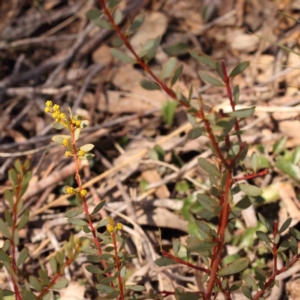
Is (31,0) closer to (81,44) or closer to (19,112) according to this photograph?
(81,44)

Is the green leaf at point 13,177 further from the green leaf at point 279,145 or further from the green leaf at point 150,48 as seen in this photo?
the green leaf at point 279,145

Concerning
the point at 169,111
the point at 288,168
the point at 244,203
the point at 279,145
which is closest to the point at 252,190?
the point at 244,203

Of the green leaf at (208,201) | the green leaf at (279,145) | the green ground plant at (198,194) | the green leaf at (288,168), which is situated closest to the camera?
the green ground plant at (198,194)

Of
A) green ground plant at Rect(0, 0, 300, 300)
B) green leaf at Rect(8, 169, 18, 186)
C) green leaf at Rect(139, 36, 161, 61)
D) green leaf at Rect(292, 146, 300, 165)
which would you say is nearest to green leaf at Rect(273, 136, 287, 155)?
green leaf at Rect(292, 146, 300, 165)

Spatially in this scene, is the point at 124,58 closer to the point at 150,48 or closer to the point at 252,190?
the point at 150,48

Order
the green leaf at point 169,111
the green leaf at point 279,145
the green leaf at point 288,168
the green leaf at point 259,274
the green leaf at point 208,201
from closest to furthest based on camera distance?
the green leaf at point 208,201 → the green leaf at point 259,274 → the green leaf at point 288,168 → the green leaf at point 279,145 → the green leaf at point 169,111

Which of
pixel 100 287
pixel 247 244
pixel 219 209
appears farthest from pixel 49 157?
pixel 219 209

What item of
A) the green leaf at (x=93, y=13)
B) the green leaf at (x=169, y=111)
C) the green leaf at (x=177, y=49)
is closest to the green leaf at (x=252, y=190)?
the green leaf at (x=93, y=13)
